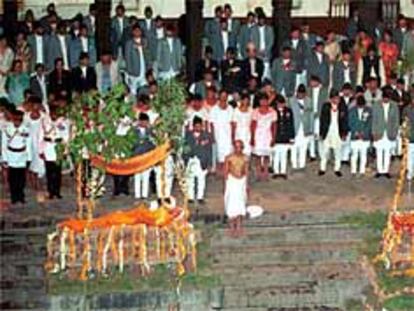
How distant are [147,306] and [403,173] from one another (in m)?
4.60

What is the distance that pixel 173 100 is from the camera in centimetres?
2072

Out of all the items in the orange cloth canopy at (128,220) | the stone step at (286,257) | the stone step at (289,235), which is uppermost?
the orange cloth canopy at (128,220)

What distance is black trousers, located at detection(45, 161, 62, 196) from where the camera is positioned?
71.1ft

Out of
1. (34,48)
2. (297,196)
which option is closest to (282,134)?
(297,196)

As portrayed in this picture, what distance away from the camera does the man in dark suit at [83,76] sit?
2350 centimetres

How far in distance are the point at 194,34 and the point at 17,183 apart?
5.20m

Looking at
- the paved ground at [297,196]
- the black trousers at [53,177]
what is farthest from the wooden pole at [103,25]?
the black trousers at [53,177]

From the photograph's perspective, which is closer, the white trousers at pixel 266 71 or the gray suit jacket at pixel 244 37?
the white trousers at pixel 266 71

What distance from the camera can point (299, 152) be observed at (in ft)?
76.6

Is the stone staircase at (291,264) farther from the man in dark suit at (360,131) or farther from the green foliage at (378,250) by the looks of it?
the man in dark suit at (360,131)

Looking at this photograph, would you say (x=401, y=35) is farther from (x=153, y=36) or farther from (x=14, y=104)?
(x=14, y=104)

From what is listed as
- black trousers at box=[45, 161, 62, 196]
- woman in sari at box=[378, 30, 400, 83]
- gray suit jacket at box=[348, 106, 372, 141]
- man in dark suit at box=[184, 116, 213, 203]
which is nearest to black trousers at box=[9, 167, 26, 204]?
black trousers at box=[45, 161, 62, 196]

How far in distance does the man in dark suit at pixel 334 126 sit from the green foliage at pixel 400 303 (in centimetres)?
422

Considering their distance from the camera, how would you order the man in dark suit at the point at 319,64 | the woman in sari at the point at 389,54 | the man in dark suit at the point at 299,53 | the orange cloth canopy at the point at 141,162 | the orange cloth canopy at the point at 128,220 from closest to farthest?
the orange cloth canopy at the point at 128,220 < the orange cloth canopy at the point at 141,162 < the man in dark suit at the point at 319,64 < the man in dark suit at the point at 299,53 < the woman in sari at the point at 389,54
